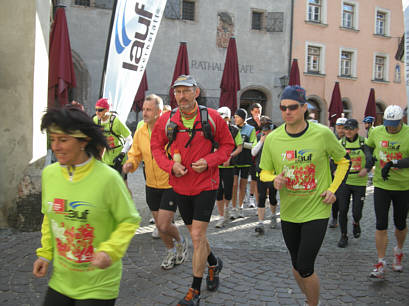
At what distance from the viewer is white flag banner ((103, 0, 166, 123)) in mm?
6930

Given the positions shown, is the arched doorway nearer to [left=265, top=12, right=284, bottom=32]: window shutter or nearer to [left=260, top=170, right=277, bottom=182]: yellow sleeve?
[left=265, top=12, right=284, bottom=32]: window shutter

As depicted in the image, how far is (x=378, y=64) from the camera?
90.3ft

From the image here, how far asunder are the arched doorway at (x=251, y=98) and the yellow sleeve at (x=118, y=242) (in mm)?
20546

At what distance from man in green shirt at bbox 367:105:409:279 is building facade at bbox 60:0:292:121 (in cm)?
1513

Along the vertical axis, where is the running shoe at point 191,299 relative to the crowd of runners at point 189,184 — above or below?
below

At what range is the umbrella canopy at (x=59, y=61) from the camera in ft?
30.8

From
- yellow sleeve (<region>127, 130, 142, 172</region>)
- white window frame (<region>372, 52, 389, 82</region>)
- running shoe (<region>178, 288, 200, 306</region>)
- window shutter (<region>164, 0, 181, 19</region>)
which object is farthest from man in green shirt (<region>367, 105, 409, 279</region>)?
white window frame (<region>372, 52, 389, 82</region>)

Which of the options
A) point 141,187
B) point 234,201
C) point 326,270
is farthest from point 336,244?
point 141,187

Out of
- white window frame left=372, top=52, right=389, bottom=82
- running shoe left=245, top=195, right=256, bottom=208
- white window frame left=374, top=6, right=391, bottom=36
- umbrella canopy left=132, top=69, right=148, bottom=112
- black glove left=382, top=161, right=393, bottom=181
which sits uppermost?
white window frame left=374, top=6, right=391, bottom=36

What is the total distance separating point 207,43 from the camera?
21031mm

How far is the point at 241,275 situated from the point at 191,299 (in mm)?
1139

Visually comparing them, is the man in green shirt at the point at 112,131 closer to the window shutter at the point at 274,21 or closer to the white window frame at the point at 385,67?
the window shutter at the point at 274,21

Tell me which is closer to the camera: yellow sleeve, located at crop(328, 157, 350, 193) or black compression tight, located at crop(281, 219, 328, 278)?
black compression tight, located at crop(281, 219, 328, 278)

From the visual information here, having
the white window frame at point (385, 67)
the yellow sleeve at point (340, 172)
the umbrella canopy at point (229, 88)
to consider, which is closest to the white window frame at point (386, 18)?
the white window frame at point (385, 67)
